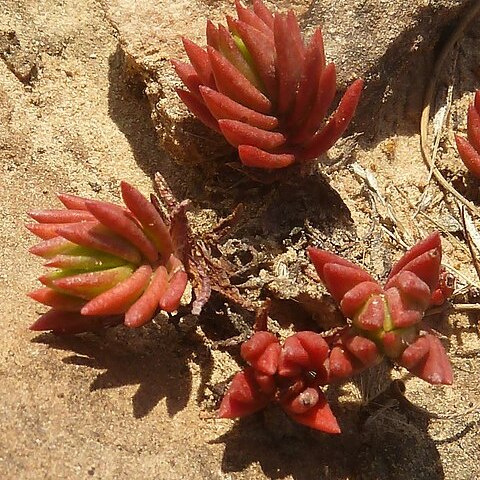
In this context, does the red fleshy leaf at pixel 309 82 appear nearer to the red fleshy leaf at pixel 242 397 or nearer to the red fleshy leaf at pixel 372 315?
the red fleshy leaf at pixel 372 315

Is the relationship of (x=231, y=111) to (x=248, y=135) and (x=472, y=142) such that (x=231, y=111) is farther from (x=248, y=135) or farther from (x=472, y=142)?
(x=472, y=142)

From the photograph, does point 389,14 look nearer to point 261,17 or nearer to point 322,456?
point 261,17

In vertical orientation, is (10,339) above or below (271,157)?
below

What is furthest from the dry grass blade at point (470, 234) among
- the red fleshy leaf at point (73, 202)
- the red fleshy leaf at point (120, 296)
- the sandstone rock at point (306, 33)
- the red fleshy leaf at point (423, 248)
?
the red fleshy leaf at point (73, 202)

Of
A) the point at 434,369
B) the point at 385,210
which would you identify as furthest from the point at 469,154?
the point at 434,369

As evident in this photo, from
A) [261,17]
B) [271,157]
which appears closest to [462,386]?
[271,157]

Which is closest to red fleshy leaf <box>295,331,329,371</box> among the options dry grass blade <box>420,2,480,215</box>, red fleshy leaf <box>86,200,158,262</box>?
red fleshy leaf <box>86,200,158,262</box>
